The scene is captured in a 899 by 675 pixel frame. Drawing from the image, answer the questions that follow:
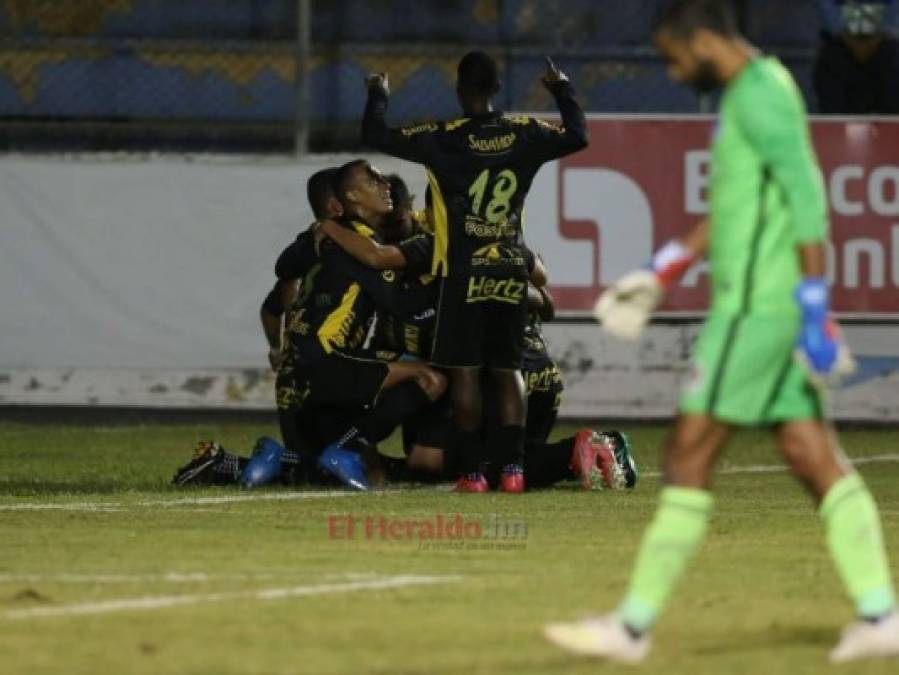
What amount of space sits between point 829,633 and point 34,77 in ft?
42.5

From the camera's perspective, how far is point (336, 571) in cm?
837

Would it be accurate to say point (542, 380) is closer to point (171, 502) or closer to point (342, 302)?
point (342, 302)

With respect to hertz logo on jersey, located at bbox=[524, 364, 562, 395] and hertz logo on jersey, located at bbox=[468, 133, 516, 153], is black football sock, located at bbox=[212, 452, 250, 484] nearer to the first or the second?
hertz logo on jersey, located at bbox=[524, 364, 562, 395]

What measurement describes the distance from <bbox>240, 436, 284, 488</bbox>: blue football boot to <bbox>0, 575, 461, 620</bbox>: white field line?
4284 mm

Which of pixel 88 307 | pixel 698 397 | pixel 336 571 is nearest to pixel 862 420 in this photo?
pixel 88 307

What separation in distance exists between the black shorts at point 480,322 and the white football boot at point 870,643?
18.5ft

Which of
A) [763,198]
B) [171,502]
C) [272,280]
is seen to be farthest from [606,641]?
[272,280]

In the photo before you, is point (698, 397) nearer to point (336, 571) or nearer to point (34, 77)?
point (336, 571)

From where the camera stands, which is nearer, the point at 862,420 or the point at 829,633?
the point at 829,633

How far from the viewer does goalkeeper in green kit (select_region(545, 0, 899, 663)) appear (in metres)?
6.43

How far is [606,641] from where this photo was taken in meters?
6.34

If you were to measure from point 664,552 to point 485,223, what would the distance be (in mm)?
5706

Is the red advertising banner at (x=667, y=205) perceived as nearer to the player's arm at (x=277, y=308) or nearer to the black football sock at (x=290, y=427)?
the player's arm at (x=277, y=308)

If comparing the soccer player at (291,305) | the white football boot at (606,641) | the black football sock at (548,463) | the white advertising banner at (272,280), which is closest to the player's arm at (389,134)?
the soccer player at (291,305)
